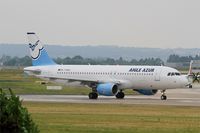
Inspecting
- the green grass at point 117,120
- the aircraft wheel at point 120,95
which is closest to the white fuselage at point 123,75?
the aircraft wheel at point 120,95

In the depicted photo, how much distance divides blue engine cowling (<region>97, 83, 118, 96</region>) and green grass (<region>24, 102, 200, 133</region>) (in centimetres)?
1745

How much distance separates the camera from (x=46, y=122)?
118 ft

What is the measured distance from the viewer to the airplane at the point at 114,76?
216 ft

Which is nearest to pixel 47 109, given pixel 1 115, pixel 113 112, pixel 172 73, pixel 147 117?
pixel 113 112

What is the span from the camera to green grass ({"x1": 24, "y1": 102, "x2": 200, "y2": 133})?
105 feet

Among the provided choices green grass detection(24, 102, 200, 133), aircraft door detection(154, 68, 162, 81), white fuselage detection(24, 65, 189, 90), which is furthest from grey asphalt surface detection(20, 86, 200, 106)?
green grass detection(24, 102, 200, 133)

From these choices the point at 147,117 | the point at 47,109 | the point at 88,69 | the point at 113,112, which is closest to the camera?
the point at 147,117

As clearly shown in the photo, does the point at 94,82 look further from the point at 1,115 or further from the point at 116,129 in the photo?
the point at 1,115

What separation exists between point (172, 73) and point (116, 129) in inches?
1375

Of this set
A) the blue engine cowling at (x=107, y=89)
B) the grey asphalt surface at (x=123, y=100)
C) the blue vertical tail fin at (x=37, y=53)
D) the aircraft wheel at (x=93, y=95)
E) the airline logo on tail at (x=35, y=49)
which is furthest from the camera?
the airline logo on tail at (x=35, y=49)

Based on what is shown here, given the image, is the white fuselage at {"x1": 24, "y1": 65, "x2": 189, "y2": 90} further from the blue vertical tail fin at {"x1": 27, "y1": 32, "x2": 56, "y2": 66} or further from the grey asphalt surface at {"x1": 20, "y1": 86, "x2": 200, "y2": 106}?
the grey asphalt surface at {"x1": 20, "y1": 86, "x2": 200, "y2": 106}

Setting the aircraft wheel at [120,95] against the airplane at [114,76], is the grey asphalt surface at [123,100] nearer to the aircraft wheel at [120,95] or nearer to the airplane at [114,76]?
the aircraft wheel at [120,95]

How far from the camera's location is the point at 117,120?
123 feet

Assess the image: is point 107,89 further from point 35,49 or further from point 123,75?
point 35,49
